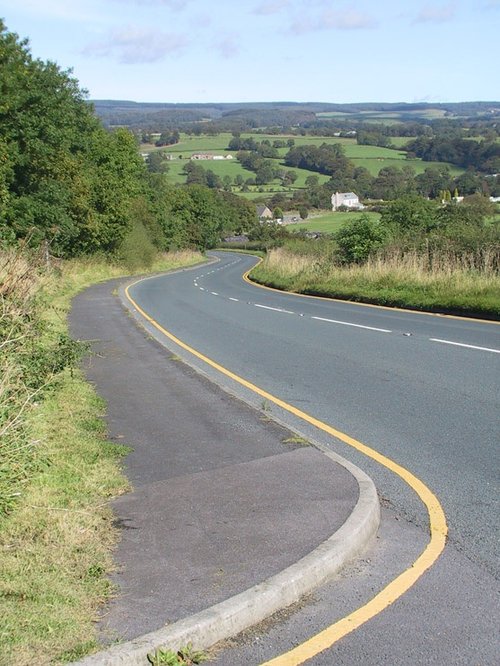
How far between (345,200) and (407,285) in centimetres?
9974

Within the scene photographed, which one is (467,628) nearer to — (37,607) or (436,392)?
(37,607)

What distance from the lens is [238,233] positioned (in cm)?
15875

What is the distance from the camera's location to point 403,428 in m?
8.30

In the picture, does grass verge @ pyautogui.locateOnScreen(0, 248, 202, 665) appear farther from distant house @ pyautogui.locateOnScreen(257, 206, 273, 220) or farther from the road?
distant house @ pyautogui.locateOnScreen(257, 206, 273, 220)

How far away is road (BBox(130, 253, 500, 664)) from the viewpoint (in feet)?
13.4

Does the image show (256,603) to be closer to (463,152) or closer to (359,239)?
(359,239)

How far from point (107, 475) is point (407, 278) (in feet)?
61.5

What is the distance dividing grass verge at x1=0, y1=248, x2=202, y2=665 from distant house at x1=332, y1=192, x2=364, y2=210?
11201cm

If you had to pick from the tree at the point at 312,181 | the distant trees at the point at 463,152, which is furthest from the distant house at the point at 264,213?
the distant trees at the point at 463,152

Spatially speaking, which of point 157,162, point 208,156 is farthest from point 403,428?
point 208,156

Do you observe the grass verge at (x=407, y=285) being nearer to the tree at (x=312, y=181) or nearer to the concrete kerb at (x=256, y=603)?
the concrete kerb at (x=256, y=603)

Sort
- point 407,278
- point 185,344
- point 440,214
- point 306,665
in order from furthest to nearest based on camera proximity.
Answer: point 440,214
point 407,278
point 185,344
point 306,665

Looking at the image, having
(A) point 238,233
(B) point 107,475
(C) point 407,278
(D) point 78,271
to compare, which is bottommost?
(A) point 238,233

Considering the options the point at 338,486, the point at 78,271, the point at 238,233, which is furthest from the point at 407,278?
the point at 238,233
